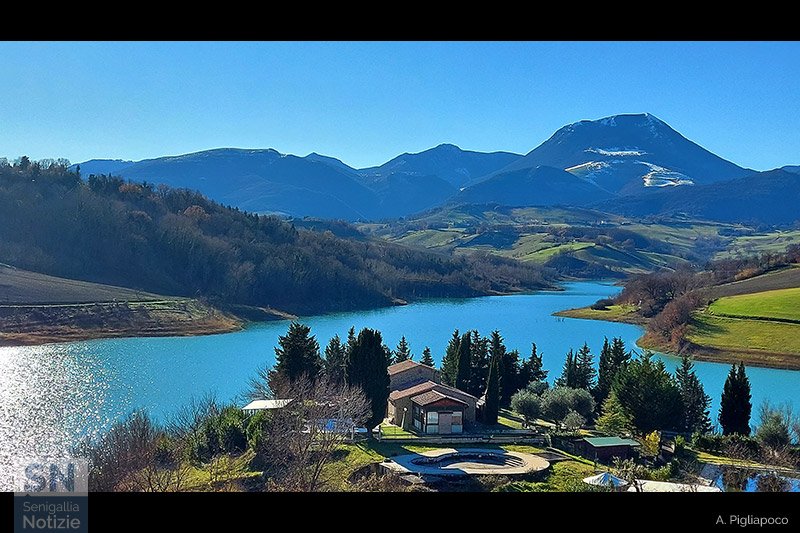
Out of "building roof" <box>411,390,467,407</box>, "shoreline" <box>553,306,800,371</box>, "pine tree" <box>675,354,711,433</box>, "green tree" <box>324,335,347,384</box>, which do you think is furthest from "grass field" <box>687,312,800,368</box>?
Answer: "green tree" <box>324,335,347,384</box>

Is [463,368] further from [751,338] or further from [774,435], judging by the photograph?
[751,338]

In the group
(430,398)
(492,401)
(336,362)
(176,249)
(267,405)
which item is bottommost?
(492,401)

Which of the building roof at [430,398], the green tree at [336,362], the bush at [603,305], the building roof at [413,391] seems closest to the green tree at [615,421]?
the building roof at [430,398]

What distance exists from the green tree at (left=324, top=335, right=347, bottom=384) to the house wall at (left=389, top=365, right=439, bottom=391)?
182 centimetres

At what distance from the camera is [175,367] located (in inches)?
1302

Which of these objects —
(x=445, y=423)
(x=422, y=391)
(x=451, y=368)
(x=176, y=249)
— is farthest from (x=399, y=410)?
(x=176, y=249)

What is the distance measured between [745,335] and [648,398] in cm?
2672

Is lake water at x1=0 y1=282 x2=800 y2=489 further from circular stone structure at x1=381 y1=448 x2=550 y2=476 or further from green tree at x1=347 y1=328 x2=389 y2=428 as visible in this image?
circular stone structure at x1=381 y1=448 x2=550 y2=476

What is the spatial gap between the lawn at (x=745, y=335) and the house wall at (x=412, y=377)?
24.5 metres

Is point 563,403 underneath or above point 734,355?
above

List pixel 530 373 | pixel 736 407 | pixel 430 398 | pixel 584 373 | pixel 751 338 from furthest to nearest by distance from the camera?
pixel 751 338 < pixel 584 373 < pixel 530 373 < pixel 736 407 < pixel 430 398

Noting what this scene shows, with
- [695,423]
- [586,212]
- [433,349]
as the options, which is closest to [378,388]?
[695,423]
